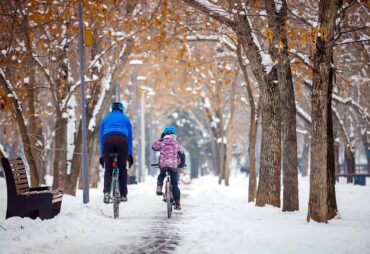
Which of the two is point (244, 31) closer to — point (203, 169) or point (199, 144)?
point (199, 144)

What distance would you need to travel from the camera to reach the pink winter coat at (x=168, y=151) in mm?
12125

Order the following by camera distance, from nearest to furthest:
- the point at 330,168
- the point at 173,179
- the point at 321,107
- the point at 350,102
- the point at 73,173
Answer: the point at 321,107 < the point at 330,168 < the point at 173,179 < the point at 73,173 < the point at 350,102

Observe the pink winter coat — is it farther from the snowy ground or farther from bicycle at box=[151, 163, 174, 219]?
the snowy ground

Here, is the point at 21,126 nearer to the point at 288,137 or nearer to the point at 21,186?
the point at 21,186

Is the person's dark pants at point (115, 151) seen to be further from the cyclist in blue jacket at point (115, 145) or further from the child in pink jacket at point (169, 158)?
the child in pink jacket at point (169, 158)

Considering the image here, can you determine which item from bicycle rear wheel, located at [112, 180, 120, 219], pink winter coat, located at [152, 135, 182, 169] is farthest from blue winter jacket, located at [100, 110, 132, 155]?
pink winter coat, located at [152, 135, 182, 169]

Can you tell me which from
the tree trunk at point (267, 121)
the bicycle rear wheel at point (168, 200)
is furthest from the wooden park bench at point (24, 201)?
the tree trunk at point (267, 121)

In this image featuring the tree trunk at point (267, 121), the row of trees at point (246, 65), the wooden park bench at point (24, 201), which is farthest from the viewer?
the tree trunk at point (267, 121)

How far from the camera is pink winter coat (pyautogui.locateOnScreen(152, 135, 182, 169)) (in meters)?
12.1

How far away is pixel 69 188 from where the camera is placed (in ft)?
59.2

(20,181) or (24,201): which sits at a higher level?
(20,181)

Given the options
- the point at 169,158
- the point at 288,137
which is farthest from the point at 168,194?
the point at 288,137

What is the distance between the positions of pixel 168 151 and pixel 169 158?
0.57 ft

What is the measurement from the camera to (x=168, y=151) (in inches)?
482
